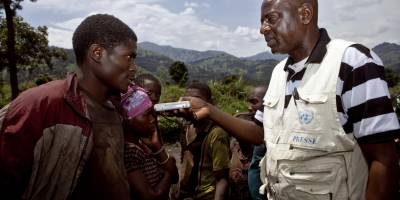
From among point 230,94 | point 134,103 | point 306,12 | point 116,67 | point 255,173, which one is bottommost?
point 230,94

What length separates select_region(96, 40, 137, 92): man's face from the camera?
2029 mm

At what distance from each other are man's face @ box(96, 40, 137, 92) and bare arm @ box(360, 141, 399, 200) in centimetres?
132

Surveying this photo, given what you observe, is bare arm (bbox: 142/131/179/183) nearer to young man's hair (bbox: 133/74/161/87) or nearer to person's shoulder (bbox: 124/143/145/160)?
person's shoulder (bbox: 124/143/145/160)

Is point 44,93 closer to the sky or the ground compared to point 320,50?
closer to the ground

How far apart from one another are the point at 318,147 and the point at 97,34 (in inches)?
52.6

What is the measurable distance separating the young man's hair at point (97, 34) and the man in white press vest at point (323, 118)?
94 centimetres

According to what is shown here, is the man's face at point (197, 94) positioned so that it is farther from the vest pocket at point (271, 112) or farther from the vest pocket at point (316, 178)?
the vest pocket at point (316, 178)

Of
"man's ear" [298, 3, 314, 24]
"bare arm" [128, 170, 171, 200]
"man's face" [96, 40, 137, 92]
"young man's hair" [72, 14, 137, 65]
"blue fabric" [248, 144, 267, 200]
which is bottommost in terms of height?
"blue fabric" [248, 144, 267, 200]

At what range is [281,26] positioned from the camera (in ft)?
7.62

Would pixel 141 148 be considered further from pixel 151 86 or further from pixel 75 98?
pixel 151 86

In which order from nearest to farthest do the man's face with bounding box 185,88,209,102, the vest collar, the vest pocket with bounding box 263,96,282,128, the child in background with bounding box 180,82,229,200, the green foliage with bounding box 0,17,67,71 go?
the vest collar, the vest pocket with bounding box 263,96,282,128, the child in background with bounding box 180,82,229,200, the man's face with bounding box 185,88,209,102, the green foliage with bounding box 0,17,67,71

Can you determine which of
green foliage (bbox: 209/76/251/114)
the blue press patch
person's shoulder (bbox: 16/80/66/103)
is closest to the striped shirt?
the blue press patch

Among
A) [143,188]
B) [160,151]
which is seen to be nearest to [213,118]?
[160,151]

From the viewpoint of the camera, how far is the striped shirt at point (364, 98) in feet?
5.93
